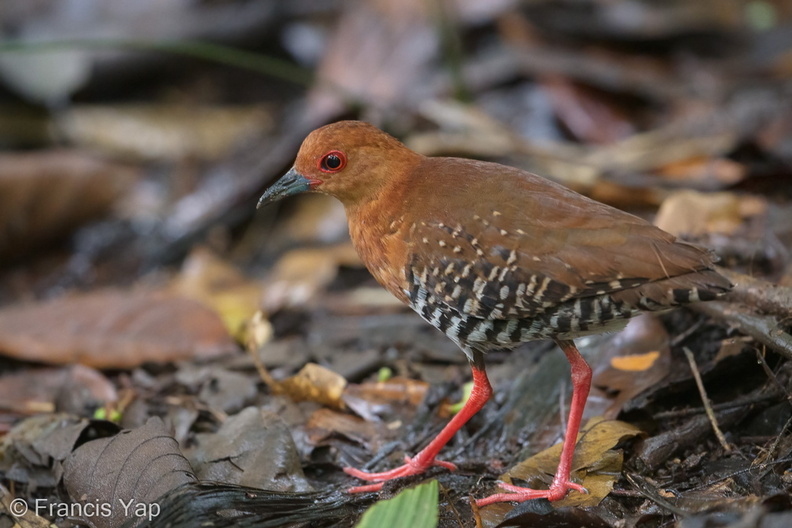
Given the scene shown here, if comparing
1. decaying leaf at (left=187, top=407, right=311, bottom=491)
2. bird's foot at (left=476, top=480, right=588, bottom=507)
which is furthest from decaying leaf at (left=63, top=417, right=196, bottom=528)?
bird's foot at (left=476, top=480, right=588, bottom=507)

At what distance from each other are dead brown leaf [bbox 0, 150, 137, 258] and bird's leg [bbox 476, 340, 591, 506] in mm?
5615

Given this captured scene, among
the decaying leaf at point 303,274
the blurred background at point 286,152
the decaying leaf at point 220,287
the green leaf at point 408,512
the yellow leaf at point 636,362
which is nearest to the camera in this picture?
the green leaf at point 408,512

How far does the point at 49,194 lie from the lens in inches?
309

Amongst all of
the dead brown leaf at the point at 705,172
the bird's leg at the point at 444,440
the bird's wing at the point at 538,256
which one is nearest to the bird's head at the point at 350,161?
the bird's wing at the point at 538,256

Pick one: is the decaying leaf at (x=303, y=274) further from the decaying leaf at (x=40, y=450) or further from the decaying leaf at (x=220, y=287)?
the decaying leaf at (x=40, y=450)

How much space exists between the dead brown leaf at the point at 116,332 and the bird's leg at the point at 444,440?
172cm

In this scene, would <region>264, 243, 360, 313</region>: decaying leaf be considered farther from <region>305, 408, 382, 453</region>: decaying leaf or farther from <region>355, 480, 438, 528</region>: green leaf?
<region>355, 480, 438, 528</region>: green leaf

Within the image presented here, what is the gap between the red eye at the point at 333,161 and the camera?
4180 mm

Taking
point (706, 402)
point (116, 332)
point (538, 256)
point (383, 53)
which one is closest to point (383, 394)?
point (538, 256)

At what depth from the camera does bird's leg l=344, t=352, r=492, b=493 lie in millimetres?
4117

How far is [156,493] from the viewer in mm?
3639

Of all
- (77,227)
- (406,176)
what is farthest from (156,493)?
(77,227)

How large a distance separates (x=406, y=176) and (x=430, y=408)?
1.31 m

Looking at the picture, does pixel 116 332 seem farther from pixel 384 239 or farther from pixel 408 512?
pixel 408 512
